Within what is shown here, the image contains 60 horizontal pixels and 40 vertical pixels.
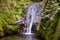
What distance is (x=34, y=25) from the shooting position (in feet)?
32.1

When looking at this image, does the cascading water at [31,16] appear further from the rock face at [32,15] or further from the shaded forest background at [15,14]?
the shaded forest background at [15,14]

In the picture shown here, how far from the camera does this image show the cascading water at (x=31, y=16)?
979 centimetres

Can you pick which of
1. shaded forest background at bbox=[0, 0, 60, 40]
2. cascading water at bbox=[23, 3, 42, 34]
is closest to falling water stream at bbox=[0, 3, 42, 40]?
cascading water at bbox=[23, 3, 42, 34]

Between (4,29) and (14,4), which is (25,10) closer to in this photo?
(14,4)

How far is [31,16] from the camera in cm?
1072

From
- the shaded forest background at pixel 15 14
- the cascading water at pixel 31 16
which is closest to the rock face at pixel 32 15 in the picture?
the cascading water at pixel 31 16

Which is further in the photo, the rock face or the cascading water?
the rock face

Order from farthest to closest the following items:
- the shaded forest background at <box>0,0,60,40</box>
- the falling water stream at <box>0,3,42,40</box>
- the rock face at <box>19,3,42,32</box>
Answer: the rock face at <box>19,3,42,32</box> < the falling water stream at <box>0,3,42,40</box> < the shaded forest background at <box>0,0,60,40</box>

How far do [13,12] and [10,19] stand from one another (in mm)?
1045

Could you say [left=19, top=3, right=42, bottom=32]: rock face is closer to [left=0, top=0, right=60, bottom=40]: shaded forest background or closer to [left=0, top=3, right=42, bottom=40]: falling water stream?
[left=0, top=3, right=42, bottom=40]: falling water stream

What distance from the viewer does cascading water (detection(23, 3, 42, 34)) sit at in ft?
32.1

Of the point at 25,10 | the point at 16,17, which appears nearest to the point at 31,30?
the point at 16,17

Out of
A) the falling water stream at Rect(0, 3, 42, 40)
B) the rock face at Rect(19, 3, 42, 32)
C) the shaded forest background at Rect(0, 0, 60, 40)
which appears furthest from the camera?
the rock face at Rect(19, 3, 42, 32)

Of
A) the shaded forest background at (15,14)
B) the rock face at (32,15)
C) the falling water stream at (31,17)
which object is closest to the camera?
the shaded forest background at (15,14)
